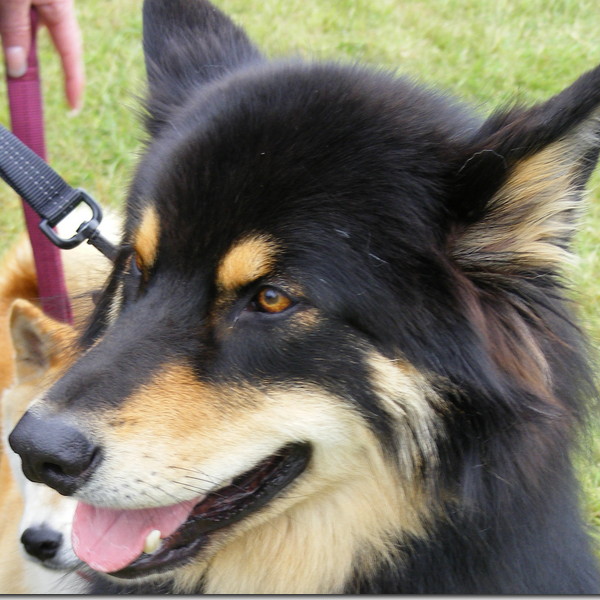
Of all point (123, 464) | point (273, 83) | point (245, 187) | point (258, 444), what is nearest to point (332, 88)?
point (273, 83)

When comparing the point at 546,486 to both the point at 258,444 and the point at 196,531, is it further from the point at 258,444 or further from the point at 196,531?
the point at 196,531

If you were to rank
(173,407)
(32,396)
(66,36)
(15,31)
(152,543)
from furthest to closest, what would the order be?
(32,396) → (66,36) → (15,31) → (152,543) → (173,407)

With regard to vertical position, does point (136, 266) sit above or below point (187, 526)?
above

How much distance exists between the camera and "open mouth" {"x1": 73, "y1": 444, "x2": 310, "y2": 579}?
198cm

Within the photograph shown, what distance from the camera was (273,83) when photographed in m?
2.15

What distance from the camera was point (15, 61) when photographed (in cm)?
253

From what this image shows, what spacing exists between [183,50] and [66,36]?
371 mm

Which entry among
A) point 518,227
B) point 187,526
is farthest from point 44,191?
point 518,227

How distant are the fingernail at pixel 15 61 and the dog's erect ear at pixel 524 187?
4.71ft

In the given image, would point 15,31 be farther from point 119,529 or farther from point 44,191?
point 119,529

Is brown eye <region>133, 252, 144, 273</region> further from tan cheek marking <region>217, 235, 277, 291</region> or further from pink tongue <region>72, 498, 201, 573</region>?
pink tongue <region>72, 498, 201, 573</region>

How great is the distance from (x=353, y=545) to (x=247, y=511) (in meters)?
0.29

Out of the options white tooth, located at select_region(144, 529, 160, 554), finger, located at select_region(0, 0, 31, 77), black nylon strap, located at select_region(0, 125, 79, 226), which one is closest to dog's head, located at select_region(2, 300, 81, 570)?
black nylon strap, located at select_region(0, 125, 79, 226)

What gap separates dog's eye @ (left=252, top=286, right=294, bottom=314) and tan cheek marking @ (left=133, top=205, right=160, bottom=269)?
1.10 ft
